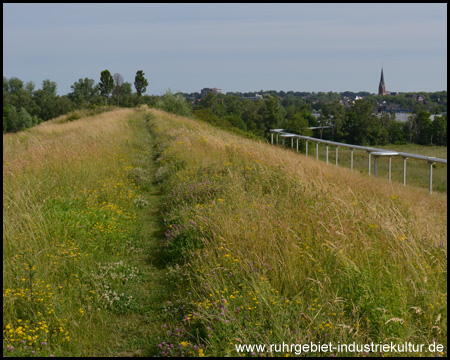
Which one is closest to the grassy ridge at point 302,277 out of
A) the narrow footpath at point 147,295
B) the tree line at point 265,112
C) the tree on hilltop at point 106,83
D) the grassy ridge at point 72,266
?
the narrow footpath at point 147,295

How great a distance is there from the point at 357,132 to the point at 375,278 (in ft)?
172

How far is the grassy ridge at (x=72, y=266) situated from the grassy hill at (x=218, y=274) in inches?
0.7

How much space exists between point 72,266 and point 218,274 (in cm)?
169

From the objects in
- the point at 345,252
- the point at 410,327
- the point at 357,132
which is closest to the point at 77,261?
the point at 345,252

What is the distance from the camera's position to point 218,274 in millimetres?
4379

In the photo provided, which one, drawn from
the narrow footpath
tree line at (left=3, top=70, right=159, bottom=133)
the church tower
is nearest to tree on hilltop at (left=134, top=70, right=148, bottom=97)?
Answer: tree line at (left=3, top=70, right=159, bottom=133)

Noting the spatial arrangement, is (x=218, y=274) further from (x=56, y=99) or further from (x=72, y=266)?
(x=56, y=99)

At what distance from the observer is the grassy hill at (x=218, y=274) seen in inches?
133

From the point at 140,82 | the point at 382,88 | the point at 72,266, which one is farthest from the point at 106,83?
the point at 72,266

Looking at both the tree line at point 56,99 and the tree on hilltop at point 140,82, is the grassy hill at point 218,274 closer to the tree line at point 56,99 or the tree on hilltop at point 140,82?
the tree line at point 56,99

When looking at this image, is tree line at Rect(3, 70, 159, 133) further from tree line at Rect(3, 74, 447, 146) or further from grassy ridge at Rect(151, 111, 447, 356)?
grassy ridge at Rect(151, 111, 447, 356)

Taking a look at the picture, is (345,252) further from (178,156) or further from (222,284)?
(178,156)

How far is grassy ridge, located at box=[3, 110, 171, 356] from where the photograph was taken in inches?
148

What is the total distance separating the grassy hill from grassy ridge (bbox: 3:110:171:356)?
2cm
